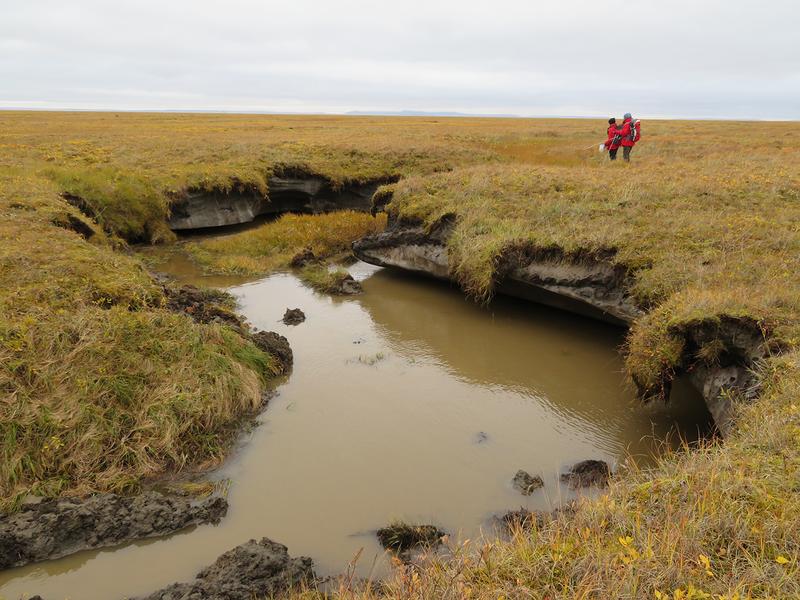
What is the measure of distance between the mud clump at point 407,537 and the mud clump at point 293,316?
869 centimetres

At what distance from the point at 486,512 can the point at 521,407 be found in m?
3.30

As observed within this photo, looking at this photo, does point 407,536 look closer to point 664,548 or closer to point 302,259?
point 664,548

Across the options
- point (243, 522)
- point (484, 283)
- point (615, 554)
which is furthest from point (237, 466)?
point (484, 283)

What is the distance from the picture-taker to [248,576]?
19.2 feet

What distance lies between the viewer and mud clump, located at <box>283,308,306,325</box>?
48.5 ft

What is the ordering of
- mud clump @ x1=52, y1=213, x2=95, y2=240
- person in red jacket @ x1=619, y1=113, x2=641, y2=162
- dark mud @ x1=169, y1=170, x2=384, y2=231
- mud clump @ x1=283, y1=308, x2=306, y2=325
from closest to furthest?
mud clump @ x1=283, y1=308, x2=306, y2=325
mud clump @ x1=52, y1=213, x2=95, y2=240
dark mud @ x1=169, y1=170, x2=384, y2=231
person in red jacket @ x1=619, y1=113, x2=641, y2=162

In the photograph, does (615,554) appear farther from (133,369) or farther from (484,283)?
(484,283)

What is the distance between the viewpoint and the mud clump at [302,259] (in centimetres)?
2034

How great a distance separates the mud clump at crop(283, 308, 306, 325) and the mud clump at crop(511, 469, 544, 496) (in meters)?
8.49

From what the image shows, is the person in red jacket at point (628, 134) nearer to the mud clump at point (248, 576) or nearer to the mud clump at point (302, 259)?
the mud clump at point (302, 259)

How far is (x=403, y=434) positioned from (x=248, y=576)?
3.95m

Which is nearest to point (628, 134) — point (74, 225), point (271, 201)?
point (271, 201)

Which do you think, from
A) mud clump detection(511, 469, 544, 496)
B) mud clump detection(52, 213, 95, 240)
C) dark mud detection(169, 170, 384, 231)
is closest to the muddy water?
mud clump detection(511, 469, 544, 496)

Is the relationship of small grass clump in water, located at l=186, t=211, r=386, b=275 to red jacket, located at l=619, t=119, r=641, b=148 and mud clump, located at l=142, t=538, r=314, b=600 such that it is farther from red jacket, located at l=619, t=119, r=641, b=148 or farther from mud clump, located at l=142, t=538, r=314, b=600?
mud clump, located at l=142, t=538, r=314, b=600
